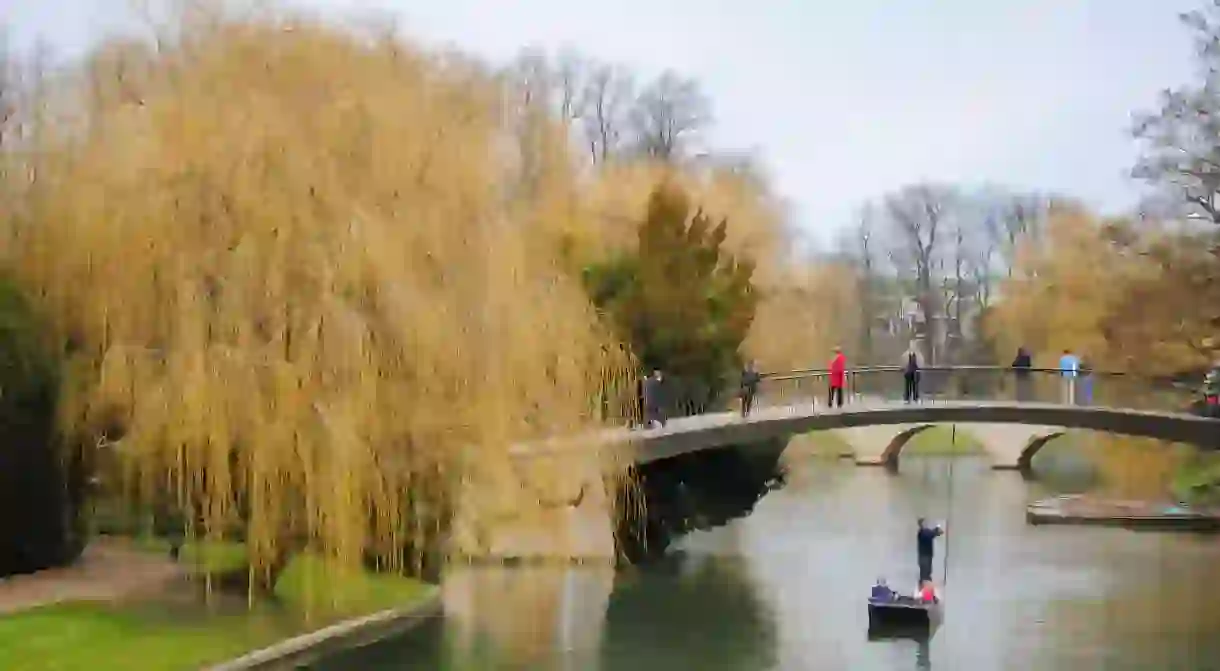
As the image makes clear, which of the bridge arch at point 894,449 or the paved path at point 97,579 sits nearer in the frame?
the paved path at point 97,579

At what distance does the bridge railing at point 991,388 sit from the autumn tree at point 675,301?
1155mm

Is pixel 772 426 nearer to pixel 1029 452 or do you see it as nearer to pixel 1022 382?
pixel 1022 382

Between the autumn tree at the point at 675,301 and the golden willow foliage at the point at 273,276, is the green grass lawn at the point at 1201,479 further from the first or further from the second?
the golden willow foliage at the point at 273,276

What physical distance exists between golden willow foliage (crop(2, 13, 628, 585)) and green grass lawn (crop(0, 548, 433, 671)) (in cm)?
81

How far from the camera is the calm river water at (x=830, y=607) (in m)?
21.8

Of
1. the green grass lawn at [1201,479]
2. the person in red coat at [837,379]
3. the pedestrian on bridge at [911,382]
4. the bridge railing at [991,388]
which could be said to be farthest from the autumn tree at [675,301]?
the green grass lawn at [1201,479]

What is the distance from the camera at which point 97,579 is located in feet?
67.6

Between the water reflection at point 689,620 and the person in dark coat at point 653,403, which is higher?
the person in dark coat at point 653,403

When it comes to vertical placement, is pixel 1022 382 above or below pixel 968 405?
above

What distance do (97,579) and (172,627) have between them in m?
2.87

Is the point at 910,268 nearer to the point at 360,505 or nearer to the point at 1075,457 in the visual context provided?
the point at 1075,457

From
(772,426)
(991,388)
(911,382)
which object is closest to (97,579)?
(772,426)

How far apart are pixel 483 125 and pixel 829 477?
40437mm

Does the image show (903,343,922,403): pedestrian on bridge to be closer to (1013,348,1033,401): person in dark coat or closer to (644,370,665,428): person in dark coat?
(1013,348,1033,401): person in dark coat
